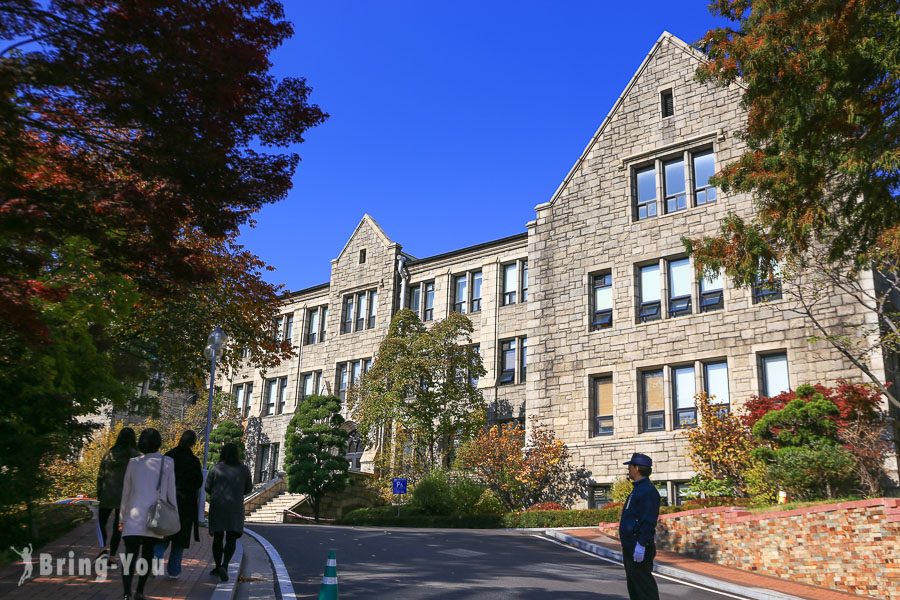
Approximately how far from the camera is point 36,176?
8602mm

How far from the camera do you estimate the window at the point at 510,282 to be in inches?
1294

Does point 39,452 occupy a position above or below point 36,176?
below

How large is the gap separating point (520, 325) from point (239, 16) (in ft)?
82.4

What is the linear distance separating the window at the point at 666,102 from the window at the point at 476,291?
11.3 meters

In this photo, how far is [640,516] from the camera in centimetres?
832

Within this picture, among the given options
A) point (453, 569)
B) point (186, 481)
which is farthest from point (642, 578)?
point (186, 481)

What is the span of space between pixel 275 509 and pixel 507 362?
1139 centimetres

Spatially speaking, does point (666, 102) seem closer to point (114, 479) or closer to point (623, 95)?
point (623, 95)

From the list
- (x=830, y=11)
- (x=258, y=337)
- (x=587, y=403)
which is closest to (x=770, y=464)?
(x=587, y=403)

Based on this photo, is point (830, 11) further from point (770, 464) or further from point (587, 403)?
point (587, 403)

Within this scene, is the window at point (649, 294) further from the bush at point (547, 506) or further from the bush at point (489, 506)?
the bush at point (489, 506)

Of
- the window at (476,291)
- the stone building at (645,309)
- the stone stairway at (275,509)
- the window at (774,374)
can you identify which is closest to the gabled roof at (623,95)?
the stone building at (645,309)

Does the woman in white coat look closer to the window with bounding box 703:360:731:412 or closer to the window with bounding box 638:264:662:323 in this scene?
the window with bounding box 703:360:731:412

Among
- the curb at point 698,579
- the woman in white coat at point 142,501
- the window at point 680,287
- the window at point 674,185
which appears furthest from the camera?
the window at point 674,185
